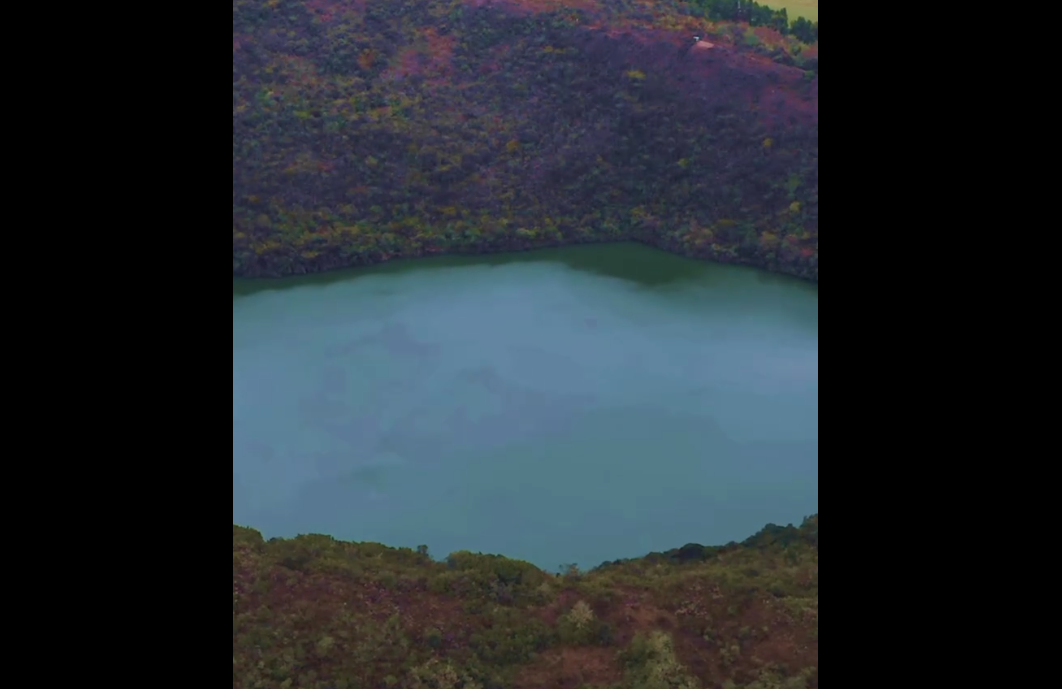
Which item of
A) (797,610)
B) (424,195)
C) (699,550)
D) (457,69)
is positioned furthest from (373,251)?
(797,610)

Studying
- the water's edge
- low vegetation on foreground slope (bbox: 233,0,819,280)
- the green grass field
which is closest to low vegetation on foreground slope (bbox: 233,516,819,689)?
the water's edge

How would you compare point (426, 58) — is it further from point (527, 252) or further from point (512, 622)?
point (512, 622)

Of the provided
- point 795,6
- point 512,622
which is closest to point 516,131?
point 795,6

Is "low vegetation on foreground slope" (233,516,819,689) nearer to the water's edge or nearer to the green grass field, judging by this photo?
the water's edge

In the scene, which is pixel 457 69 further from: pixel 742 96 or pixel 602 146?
pixel 742 96

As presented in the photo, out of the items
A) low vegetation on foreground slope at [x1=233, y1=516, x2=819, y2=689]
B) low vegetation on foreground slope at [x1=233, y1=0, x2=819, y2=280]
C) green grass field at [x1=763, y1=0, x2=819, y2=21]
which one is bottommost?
low vegetation on foreground slope at [x1=233, y1=516, x2=819, y2=689]
